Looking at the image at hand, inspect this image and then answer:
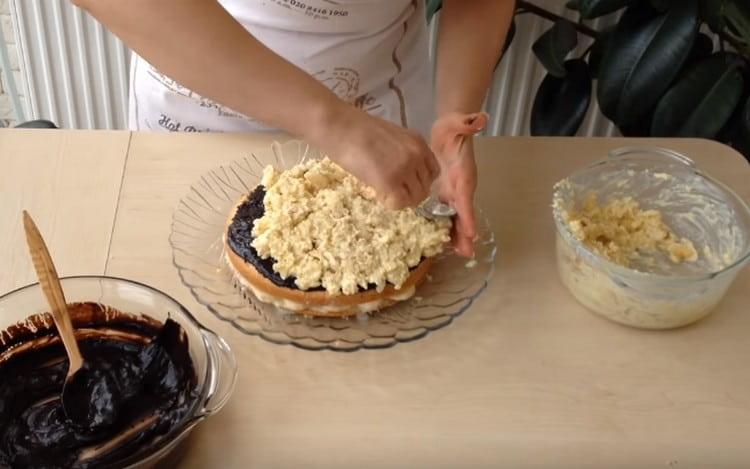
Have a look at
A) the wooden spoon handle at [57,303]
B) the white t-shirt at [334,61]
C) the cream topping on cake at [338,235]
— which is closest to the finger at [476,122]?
the cream topping on cake at [338,235]

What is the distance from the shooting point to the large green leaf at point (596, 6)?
1.40 m

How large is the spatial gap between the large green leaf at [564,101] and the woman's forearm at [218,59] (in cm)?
86

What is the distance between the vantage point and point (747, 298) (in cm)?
93

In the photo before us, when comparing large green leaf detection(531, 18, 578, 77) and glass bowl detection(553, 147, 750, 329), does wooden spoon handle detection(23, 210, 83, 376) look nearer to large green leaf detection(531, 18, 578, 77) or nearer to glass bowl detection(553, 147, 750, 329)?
glass bowl detection(553, 147, 750, 329)

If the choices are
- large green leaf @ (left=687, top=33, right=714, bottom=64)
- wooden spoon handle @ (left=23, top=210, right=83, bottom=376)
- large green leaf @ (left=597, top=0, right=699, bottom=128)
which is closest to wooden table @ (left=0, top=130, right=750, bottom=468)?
wooden spoon handle @ (left=23, top=210, right=83, bottom=376)

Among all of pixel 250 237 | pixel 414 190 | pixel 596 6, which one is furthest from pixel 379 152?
pixel 596 6

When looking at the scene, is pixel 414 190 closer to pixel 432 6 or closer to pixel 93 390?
pixel 93 390

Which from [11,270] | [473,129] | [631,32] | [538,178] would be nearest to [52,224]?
[11,270]

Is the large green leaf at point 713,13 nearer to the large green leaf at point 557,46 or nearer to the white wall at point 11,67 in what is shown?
the large green leaf at point 557,46

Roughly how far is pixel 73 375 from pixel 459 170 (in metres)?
0.46

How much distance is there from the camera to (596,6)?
4.63 ft

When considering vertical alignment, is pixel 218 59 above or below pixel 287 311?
above

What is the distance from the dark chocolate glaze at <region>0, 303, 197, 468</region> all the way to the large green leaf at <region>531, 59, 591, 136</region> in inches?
41.3

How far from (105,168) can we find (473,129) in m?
0.47
